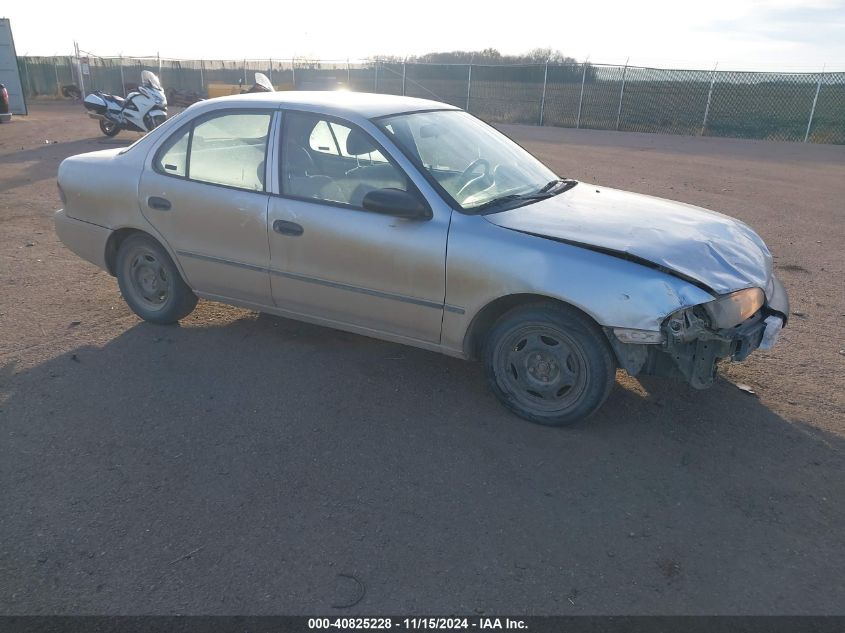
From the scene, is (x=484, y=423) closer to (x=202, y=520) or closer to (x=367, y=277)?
(x=367, y=277)

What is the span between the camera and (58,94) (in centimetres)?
3625

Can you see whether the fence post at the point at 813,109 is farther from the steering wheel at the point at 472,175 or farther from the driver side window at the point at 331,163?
the driver side window at the point at 331,163

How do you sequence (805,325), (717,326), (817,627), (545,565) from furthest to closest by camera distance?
(805,325) → (717,326) → (545,565) → (817,627)

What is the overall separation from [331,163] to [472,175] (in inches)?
35.3

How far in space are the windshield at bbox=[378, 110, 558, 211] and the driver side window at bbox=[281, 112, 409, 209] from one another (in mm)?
181

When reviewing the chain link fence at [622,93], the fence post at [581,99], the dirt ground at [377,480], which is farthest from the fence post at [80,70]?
the dirt ground at [377,480]

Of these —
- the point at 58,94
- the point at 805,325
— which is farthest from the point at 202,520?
the point at 58,94

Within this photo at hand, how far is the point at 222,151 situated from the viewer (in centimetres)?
471

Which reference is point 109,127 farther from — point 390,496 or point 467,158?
point 390,496

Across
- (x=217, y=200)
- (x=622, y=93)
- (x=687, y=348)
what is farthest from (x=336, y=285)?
(x=622, y=93)

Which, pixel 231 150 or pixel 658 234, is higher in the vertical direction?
pixel 231 150

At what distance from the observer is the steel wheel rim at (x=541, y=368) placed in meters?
3.76

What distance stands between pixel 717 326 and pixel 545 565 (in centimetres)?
158

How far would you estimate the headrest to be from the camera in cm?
422
